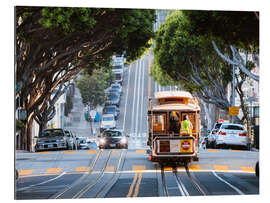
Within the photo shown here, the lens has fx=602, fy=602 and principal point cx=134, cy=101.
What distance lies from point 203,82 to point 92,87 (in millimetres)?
4200

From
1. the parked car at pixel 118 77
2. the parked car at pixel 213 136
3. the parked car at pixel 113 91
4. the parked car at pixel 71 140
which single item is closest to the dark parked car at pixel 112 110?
the parked car at pixel 113 91

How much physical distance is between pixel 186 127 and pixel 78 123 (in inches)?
115

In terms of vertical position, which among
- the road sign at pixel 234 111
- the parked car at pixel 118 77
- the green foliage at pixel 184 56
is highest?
the green foliage at pixel 184 56

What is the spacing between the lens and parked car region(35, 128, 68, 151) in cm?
1648

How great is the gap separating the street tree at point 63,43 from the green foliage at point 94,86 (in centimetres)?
36

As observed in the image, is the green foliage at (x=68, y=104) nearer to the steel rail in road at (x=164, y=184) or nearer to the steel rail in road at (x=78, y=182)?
the steel rail in road at (x=78, y=182)

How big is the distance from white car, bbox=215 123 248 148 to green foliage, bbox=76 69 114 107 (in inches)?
139

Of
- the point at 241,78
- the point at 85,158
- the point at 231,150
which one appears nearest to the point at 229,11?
the point at 241,78

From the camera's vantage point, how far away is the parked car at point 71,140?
16469 mm

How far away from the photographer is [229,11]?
16.2 meters

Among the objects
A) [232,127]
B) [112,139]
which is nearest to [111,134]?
[112,139]

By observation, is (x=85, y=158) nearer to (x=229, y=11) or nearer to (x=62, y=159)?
(x=62, y=159)
